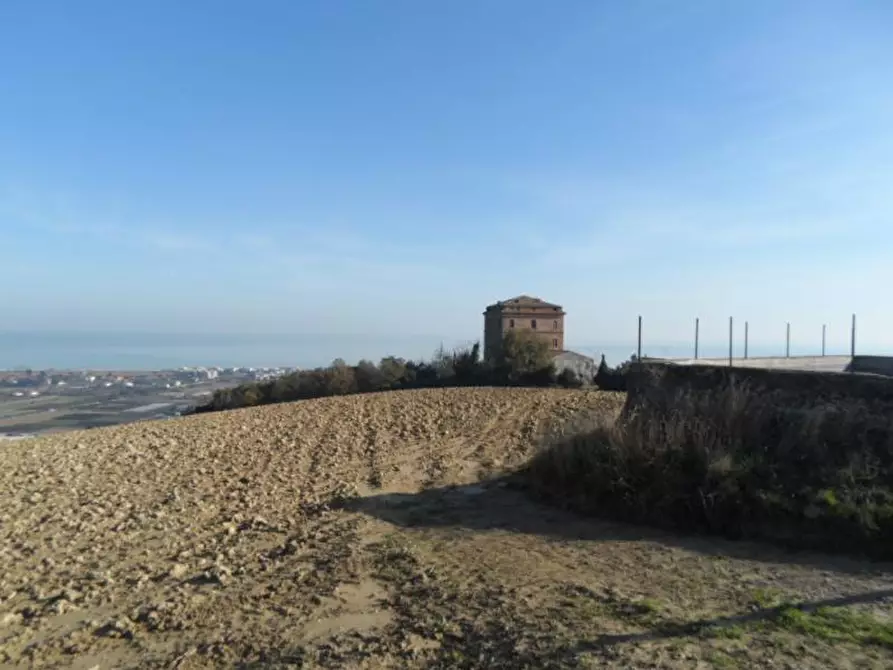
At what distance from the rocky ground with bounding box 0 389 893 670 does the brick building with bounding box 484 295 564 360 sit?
6659 centimetres

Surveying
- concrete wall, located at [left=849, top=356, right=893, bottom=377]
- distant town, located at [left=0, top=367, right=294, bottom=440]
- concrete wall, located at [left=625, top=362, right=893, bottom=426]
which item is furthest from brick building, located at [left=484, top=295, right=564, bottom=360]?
concrete wall, located at [left=625, top=362, right=893, bottom=426]

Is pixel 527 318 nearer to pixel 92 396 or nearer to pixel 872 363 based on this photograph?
pixel 92 396

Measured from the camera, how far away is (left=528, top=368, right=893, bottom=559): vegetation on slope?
708 centimetres

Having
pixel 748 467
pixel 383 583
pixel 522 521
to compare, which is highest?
pixel 748 467

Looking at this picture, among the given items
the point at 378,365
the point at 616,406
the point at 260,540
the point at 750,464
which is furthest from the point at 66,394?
the point at 750,464

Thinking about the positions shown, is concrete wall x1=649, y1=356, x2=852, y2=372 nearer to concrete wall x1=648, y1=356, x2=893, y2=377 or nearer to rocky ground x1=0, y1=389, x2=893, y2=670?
concrete wall x1=648, y1=356, x2=893, y2=377

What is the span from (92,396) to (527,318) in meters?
46.5

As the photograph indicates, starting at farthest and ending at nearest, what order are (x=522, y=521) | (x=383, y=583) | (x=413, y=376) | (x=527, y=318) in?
(x=527, y=318) < (x=413, y=376) < (x=522, y=521) < (x=383, y=583)

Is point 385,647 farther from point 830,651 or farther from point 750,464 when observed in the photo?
point 750,464

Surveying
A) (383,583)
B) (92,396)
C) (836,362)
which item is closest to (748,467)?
(383,583)

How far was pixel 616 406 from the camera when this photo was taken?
59.1ft

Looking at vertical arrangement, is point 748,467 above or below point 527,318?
below

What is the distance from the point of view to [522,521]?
816cm

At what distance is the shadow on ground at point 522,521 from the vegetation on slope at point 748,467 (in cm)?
26
